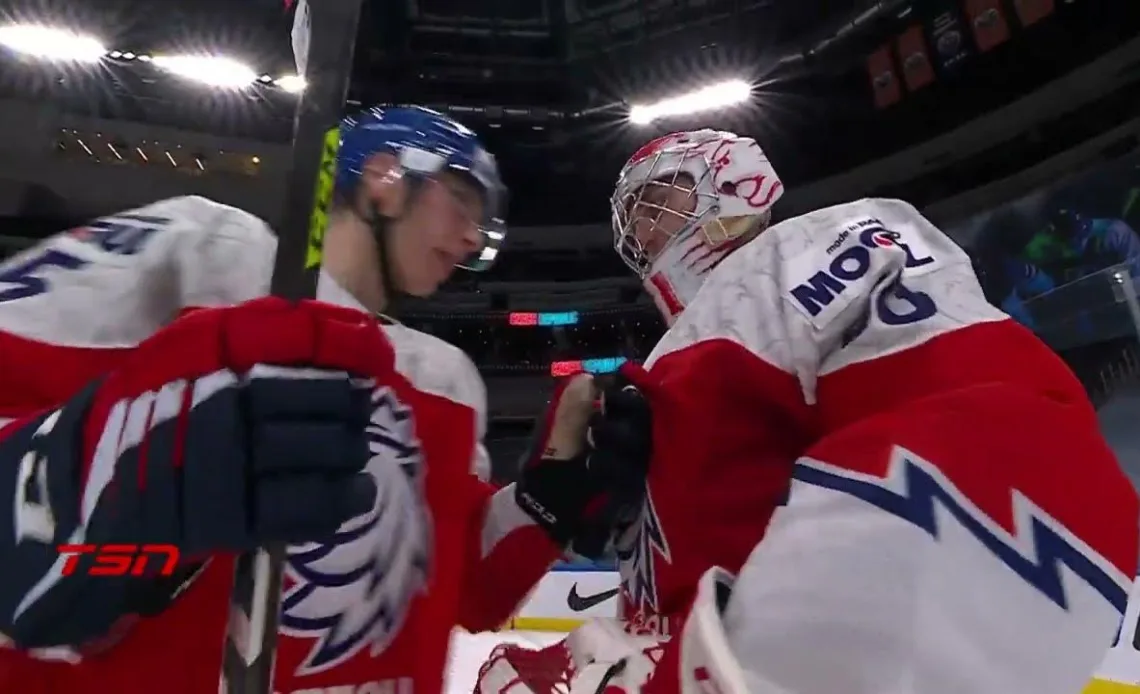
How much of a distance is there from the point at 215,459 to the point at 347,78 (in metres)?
0.32

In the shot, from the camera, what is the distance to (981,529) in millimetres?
562

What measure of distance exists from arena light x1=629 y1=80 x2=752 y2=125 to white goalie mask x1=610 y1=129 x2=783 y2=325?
913 cm

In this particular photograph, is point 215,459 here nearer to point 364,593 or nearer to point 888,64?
point 364,593

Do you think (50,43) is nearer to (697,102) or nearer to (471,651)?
(697,102)

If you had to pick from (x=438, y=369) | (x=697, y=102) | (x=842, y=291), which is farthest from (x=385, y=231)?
(x=697, y=102)

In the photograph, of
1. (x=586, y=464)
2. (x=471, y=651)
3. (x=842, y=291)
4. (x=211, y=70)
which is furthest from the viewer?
(x=211, y=70)

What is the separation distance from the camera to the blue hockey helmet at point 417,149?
120 cm

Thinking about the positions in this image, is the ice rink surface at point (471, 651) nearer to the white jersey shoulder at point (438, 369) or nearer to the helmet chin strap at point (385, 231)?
the white jersey shoulder at point (438, 369)

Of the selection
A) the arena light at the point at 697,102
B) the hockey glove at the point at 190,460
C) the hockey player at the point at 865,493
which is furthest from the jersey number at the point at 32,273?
the arena light at the point at 697,102

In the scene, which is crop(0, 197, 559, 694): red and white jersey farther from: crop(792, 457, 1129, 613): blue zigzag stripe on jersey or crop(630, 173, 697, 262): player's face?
crop(792, 457, 1129, 613): blue zigzag stripe on jersey

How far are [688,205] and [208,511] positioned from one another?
948 millimetres

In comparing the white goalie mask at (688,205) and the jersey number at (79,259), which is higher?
the white goalie mask at (688,205)

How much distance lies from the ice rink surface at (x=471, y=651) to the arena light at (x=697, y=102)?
24.2 ft

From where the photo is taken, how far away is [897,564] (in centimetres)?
54
